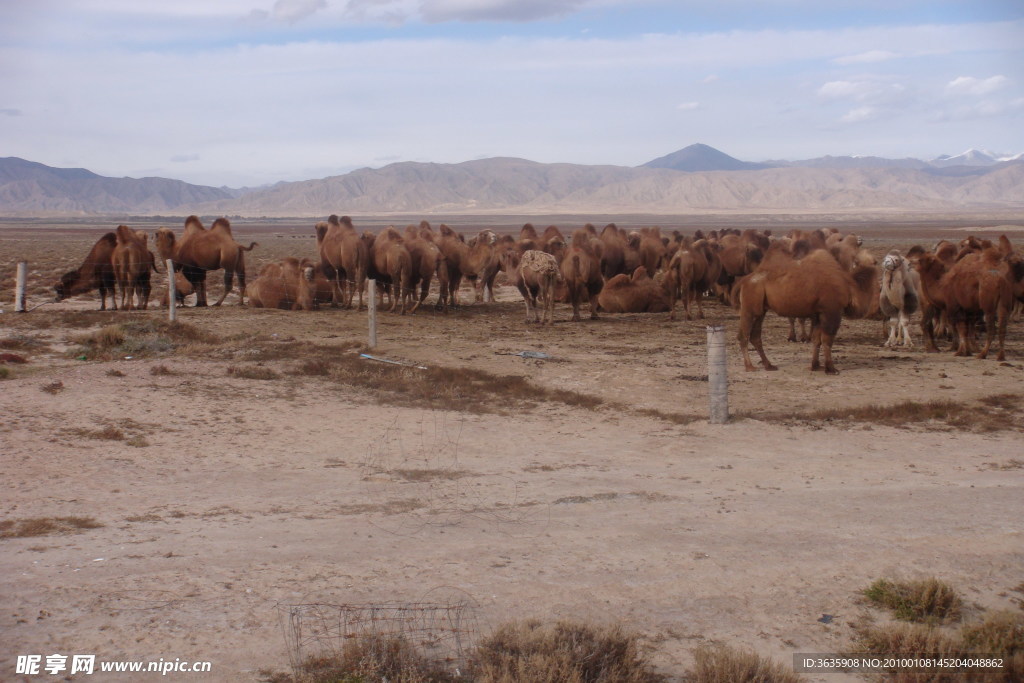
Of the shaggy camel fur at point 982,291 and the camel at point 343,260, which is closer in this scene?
the shaggy camel fur at point 982,291

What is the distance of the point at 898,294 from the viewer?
49.2 ft

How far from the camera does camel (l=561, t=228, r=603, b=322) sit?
18328 mm

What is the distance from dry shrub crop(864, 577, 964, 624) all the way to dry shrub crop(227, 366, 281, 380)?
880 cm

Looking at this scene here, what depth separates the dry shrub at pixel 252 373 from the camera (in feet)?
41.1

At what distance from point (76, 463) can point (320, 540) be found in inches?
122

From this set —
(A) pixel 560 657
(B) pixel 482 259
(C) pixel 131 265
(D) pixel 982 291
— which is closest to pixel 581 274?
(B) pixel 482 259

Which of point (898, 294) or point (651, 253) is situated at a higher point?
point (651, 253)

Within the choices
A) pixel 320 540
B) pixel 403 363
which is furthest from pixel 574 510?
pixel 403 363

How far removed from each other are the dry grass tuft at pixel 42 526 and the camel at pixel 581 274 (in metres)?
12.6

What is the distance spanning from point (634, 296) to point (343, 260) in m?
6.23

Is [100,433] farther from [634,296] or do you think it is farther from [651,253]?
[651,253]

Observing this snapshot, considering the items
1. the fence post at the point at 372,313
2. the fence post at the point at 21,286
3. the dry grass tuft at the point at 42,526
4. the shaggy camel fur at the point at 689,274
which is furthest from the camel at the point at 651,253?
the dry grass tuft at the point at 42,526

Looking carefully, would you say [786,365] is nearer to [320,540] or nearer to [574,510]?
[574,510]

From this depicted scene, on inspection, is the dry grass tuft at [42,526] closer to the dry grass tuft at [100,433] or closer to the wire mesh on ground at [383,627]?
the wire mesh on ground at [383,627]
